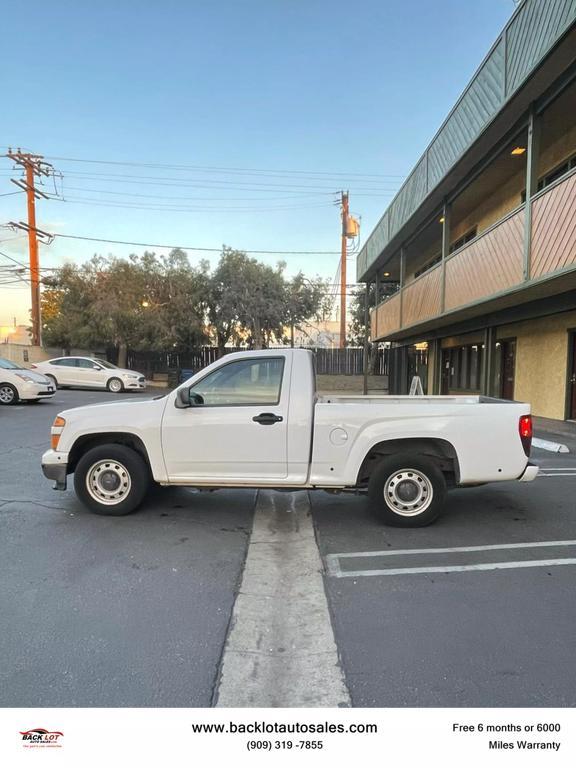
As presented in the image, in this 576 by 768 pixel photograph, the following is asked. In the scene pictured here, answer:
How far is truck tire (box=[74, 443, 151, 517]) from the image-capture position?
15.9ft

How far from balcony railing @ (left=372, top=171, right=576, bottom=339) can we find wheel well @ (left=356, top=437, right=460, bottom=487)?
5107 mm

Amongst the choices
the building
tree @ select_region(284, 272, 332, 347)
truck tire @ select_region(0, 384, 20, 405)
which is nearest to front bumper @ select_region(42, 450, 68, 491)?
the building

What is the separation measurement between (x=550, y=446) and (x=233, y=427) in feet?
22.4

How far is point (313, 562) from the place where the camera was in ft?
12.9

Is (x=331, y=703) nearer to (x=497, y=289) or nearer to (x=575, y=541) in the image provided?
(x=575, y=541)

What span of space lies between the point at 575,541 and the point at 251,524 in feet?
10.2

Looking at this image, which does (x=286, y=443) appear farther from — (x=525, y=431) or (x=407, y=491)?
(x=525, y=431)

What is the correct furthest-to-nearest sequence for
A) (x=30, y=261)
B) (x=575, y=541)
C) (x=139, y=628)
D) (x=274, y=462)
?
1. (x=30, y=261)
2. (x=274, y=462)
3. (x=575, y=541)
4. (x=139, y=628)

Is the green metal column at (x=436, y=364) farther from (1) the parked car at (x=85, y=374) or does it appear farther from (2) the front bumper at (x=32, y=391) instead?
(2) the front bumper at (x=32, y=391)

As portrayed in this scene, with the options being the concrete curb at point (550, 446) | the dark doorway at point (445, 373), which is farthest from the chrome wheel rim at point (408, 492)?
the dark doorway at point (445, 373)

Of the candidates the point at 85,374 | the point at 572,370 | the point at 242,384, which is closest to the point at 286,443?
the point at 242,384

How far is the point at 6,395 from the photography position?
14.3 m

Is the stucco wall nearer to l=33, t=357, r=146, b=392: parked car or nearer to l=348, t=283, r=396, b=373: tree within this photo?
l=33, t=357, r=146, b=392: parked car

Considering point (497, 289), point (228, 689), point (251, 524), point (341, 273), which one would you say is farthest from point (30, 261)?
point (228, 689)
